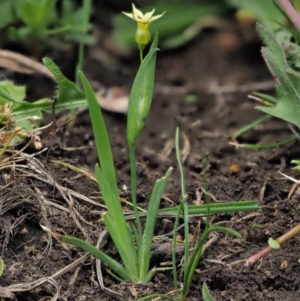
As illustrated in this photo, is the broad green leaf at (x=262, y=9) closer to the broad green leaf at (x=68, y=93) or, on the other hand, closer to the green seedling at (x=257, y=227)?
the broad green leaf at (x=68, y=93)

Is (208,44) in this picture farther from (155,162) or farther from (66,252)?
(66,252)

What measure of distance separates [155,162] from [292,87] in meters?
0.58

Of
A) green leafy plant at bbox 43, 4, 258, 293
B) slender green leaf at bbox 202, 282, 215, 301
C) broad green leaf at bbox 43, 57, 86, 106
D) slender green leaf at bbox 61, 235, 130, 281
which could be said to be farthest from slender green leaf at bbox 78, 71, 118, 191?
broad green leaf at bbox 43, 57, 86, 106

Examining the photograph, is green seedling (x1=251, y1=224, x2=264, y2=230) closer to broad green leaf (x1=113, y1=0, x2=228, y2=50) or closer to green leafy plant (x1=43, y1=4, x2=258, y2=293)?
green leafy plant (x1=43, y1=4, x2=258, y2=293)

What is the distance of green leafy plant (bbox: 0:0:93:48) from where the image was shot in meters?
2.27

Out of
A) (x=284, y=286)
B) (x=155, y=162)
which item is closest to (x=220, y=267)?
(x=284, y=286)

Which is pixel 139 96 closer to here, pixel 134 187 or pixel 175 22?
pixel 134 187

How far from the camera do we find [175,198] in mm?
1706

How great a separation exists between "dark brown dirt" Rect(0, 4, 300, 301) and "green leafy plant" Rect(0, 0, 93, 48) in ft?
0.59

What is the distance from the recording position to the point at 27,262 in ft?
4.84

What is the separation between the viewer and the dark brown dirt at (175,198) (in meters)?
1.45

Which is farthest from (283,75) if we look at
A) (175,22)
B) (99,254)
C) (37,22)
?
(175,22)

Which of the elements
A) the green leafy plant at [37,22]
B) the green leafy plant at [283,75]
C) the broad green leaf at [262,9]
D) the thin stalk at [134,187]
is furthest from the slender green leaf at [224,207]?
the broad green leaf at [262,9]

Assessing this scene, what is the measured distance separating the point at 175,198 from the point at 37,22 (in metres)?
0.97
